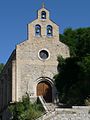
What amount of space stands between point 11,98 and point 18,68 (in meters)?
3.37

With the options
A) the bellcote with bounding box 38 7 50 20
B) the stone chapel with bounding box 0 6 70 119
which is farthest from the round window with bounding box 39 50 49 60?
the bellcote with bounding box 38 7 50 20

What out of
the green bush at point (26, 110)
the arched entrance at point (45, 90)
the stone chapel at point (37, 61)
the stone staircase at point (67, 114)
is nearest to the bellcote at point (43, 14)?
the stone chapel at point (37, 61)

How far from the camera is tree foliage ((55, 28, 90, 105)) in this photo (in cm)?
4131

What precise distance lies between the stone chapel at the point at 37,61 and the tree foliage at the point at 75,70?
1094 mm

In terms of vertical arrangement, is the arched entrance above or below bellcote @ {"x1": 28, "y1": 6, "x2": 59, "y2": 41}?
below

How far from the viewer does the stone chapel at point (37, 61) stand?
46403mm

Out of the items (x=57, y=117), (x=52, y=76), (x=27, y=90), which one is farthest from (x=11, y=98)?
(x=57, y=117)

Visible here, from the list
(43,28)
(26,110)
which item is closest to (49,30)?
(43,28)

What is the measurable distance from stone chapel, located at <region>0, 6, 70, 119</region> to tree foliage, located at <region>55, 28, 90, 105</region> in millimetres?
1094

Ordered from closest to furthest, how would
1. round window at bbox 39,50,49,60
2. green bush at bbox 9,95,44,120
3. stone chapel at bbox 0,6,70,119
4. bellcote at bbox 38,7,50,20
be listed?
1. green bush at bbox 9,95,44,120
2. stone chapel at bbox 0,6,70,119
3. round window at bbox 39,50,49,60
4. bellcote at bbox 38,7,50,20

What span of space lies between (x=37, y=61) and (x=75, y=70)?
4839mm

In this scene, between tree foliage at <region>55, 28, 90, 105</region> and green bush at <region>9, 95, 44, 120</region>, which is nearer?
green bush at <region>9, 95, 44, 120</region>

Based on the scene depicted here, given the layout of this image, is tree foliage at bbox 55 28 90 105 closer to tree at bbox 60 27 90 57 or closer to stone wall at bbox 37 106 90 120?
tree at bbox 60 27 90 57

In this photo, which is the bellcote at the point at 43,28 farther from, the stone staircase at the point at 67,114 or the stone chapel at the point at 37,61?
the stone staircase at the point at 67,114
